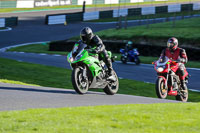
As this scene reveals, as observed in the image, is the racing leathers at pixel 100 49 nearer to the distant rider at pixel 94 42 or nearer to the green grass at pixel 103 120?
the distant rider at pixel 94 42

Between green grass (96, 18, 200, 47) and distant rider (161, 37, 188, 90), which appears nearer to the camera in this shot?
distant rider (161, 37, 188, 90)

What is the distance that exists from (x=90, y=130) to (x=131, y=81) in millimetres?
12111

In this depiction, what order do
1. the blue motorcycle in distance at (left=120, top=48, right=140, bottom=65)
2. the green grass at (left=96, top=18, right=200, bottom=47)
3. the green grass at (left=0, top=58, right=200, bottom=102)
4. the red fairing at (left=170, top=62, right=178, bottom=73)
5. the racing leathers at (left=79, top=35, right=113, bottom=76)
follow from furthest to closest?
the green grass at (left=96, top=18, right=200, bottom=47)
the blue motorcycle in distance at (left=120, top=48, right=140, bottom=65)
the green grass at (left=0, top=58, right=200, bottom=102)
the red fairing at (left=170, top=62, right=178, bottom=73)
the racing leathers at (left=79, top=35, right=113, bottom=76)

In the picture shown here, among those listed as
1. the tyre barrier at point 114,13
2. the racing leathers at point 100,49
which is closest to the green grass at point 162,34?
the tyre barrier at point 114,13

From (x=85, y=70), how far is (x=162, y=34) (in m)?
20.4

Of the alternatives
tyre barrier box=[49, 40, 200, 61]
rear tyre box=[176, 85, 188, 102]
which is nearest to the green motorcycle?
rear tyre box=[176, 85, 188, 102]

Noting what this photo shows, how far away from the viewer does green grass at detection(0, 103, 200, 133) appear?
653 centimetres

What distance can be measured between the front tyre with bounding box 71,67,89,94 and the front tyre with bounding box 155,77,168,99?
2009mm

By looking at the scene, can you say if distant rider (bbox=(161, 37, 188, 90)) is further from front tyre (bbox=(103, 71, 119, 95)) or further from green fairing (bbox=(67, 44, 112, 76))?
green fairing (bbox=(67, 44, 112, 76))

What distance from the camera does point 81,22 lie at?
47.6 metres

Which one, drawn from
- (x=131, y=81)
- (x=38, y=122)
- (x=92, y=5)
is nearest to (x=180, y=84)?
(x=131, y=81)

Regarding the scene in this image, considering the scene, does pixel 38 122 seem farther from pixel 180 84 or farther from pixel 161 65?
pixel 180 84

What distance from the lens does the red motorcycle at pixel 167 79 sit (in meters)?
12.1

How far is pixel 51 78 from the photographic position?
1831 centimetres
